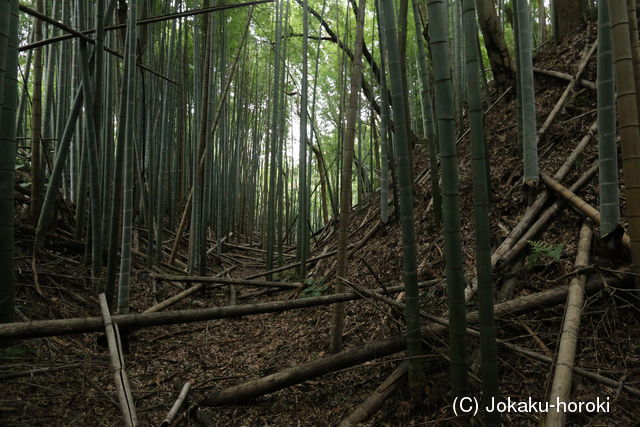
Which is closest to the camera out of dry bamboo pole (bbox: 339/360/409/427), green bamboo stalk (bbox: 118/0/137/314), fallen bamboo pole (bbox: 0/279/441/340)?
fallen bamboo pole (bbox: 0/279/441/340)

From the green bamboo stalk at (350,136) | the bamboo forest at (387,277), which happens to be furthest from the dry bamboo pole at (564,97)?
the green bamboo stalk at (350,136)

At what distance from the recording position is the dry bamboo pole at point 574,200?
1.90 m

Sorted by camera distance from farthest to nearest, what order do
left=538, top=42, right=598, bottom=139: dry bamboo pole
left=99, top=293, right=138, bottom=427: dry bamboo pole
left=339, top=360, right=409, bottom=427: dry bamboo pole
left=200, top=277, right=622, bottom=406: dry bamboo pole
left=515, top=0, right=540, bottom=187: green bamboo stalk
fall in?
left=538, top=42, right=598, bottom=139: dry bamboo pole < left=515, top=0, right=540, bottom=187: green bamboo stalk < left=200, top=277, right=622, bottom=406: dry bamboo pole < left=339, top=360, right=409, bottom=427: dry bamboo pole < left=99, top=293, right=138, bottom=427: dry bamboo pole

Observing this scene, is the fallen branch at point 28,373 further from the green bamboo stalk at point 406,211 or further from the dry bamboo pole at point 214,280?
the dry bamboo pole at point 214,280

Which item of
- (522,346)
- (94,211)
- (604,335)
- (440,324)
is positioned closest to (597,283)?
(604,335)

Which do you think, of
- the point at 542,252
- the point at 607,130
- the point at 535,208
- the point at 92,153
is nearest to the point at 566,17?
the point at 535,208

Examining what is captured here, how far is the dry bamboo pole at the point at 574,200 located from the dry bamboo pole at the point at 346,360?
47 cm

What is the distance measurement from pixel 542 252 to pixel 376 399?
111cm

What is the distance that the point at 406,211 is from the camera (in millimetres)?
1463

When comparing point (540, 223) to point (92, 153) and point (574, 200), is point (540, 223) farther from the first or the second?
point (92, 153)

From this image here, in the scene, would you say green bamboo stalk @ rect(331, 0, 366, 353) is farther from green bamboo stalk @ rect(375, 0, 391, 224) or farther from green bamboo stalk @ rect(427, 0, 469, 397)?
green bamboo stalk @ rect(375, 0, 391, 224)

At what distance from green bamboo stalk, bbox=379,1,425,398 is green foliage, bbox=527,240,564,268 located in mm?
816

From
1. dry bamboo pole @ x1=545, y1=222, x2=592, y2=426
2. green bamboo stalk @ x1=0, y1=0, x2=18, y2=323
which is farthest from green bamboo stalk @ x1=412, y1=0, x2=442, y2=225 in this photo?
green bamboo stalk @ x1=0, y1=0, x2=18, y2=323

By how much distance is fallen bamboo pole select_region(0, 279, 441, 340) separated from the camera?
1.36 metres
